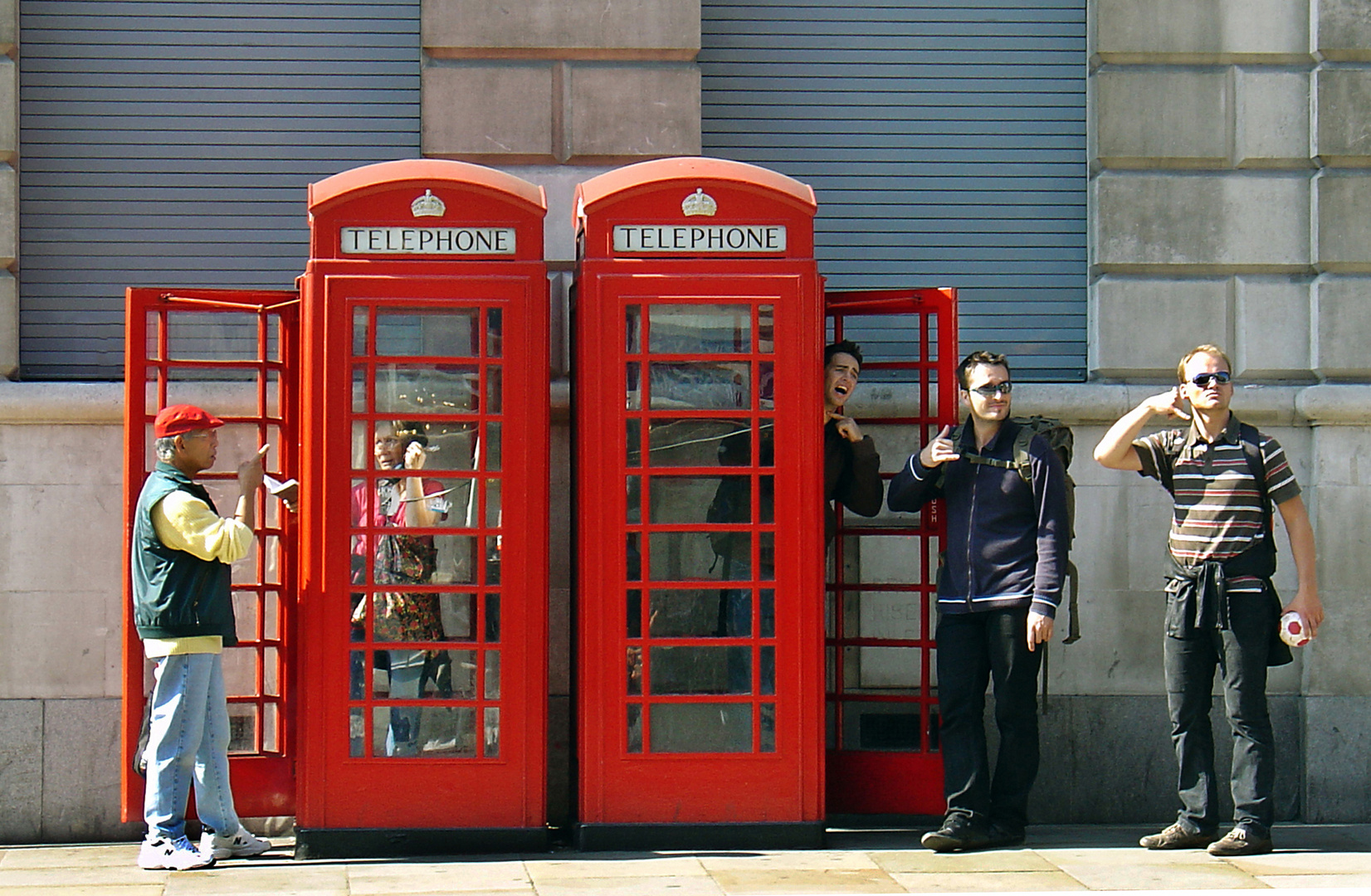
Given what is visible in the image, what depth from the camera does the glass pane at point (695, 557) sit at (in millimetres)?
5703

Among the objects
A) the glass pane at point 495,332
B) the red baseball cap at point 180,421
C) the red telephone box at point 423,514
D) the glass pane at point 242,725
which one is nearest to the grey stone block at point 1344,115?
the red telephone box at point 423,514

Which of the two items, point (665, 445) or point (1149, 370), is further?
point (1149, 370)

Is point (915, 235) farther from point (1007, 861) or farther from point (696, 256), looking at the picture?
point (1007, 861)

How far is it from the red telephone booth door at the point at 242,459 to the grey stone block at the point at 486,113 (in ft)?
4.01

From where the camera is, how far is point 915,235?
288 inches

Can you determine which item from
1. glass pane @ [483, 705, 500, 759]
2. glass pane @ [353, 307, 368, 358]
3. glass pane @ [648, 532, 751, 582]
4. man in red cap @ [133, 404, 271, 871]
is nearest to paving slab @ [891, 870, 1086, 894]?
glass pane @ [648, 532, 751, 582]

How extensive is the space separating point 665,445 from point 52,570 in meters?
2.93

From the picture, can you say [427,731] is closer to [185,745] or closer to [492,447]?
[185,745]

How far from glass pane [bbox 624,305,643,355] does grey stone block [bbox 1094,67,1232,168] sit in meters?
2.79

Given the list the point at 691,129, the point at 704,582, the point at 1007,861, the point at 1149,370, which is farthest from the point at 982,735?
the point at 691,129

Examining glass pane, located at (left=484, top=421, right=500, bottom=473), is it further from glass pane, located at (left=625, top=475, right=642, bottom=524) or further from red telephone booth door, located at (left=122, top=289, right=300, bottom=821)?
red telephone booth door, located at (left=122, top=289, right=300, bottom=821)

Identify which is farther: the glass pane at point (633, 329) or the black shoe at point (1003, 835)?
the black shoe at point (1003, 835)

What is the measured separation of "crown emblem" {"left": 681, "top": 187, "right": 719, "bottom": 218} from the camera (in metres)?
5.65

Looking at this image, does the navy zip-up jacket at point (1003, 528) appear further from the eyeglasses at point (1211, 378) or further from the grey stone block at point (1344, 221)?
the grey stone block at point (1344, 221)
